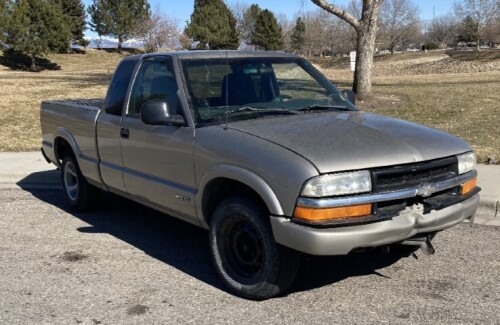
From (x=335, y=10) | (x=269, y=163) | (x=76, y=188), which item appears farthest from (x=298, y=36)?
(x=269, y=163)

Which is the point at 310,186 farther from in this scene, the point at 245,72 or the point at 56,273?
the point at 56,273

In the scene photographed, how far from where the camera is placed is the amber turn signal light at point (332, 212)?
3.54 m

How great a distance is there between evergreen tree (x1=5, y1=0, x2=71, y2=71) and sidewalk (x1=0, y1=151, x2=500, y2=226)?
32696 mm

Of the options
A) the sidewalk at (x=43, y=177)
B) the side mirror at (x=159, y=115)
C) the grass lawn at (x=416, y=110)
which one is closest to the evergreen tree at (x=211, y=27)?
the grass lawn at (x=416, y=110)

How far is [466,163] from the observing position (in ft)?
13.8

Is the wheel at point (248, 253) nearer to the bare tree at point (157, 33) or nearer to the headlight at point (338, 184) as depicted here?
the headlight at point (338, 184)

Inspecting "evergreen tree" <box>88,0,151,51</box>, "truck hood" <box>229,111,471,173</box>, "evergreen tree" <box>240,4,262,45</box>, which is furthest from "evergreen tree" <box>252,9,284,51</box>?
"truck hood" <box>229,111,471,173</box>

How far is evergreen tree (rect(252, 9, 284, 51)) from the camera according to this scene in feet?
206

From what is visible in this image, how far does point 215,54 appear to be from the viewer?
16.5 feet

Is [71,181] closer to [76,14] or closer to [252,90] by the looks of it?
[252,90]

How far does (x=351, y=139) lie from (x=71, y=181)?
4.05m

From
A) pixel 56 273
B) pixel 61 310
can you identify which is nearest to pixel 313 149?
pixel 61 310

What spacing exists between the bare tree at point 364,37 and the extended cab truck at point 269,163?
372 inches

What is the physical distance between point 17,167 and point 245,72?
546 centimetres
